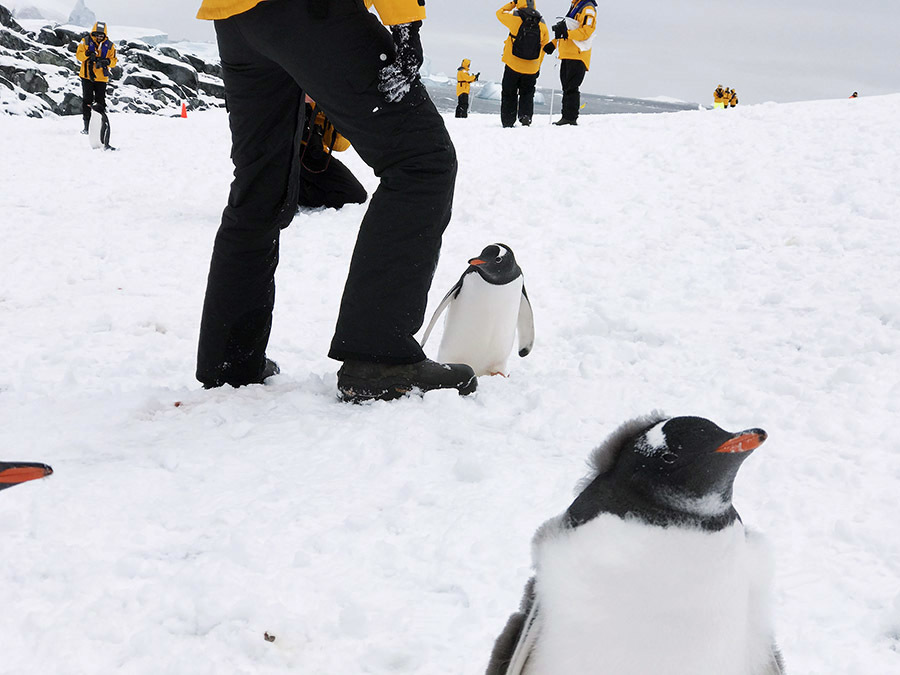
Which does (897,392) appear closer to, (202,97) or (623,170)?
(623,170)

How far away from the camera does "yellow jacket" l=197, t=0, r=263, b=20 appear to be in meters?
1.76

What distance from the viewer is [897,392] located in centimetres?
254

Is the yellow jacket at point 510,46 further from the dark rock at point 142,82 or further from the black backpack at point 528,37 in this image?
the dark rock at point 142,82

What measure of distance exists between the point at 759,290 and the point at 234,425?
117 inches

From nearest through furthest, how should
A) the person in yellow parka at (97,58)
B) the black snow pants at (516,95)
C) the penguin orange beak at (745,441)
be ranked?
the penguin orange beak at (745,441)
the black snow pants at (516,95)
the person in yellow parka at (97,58)

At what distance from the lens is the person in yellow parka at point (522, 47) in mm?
9000

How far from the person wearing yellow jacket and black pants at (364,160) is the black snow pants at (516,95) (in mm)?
7781

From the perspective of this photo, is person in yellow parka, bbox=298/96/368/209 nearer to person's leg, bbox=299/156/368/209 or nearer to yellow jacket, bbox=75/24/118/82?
person's leg, bbox=299/156/368/209

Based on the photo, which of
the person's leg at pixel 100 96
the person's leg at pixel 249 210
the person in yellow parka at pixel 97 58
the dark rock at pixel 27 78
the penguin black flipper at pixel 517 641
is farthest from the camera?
the dark rock at pixel 27 78

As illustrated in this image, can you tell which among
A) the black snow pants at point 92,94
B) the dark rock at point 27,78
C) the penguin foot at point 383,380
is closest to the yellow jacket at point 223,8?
the penguin foot at point 383,380

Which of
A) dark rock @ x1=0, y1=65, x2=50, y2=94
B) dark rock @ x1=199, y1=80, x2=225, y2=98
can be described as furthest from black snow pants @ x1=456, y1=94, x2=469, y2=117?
dark rock @ x1=199, y1=80, x2=225, y2=98

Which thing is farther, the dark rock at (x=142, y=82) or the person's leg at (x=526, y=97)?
the dark rock at (x=142, y=82)

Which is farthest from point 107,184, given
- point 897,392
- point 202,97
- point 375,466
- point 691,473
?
point 202,97

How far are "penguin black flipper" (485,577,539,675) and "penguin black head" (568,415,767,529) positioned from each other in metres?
0.15
